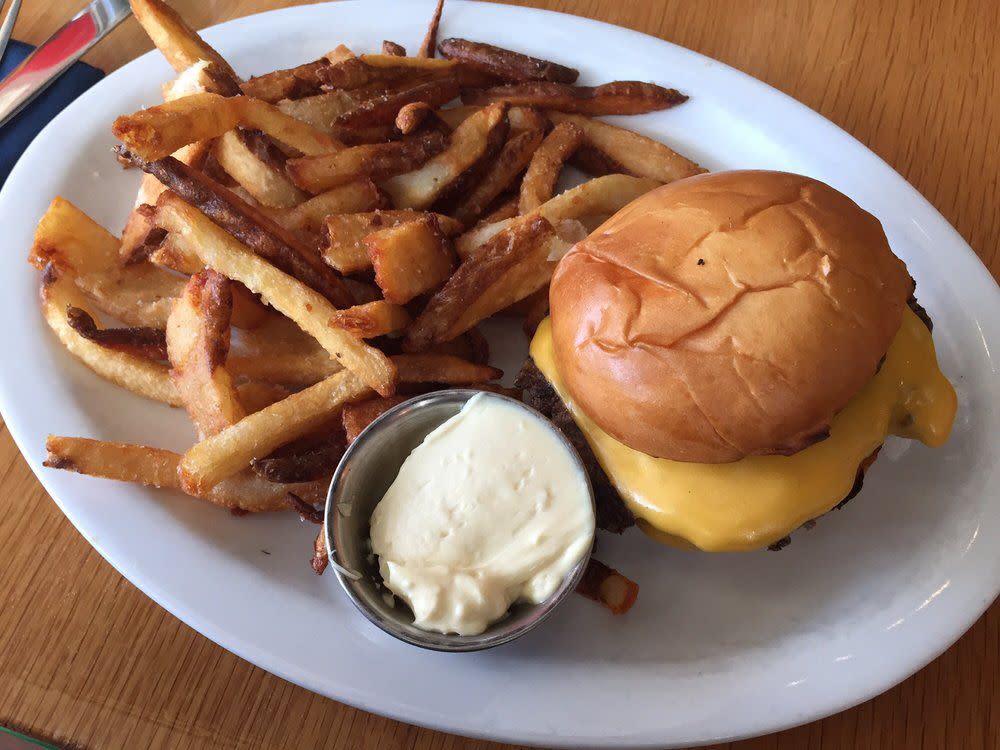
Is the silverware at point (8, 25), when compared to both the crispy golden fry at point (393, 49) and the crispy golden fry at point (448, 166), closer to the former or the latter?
the crispy golden fry at point (393, 49)

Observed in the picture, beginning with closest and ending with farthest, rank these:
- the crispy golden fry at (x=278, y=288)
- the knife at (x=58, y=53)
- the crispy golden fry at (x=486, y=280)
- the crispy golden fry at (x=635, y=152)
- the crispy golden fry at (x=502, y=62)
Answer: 1. the crispy golden fry at (x=278, y=288)
2. the crispy golden fry at (x=486, y=280)
3. the crispy golden fry at (x=635, y=152)
4. the crispy golden fry at (x=502, y=62)
5. the knife at (x=58, y=53)

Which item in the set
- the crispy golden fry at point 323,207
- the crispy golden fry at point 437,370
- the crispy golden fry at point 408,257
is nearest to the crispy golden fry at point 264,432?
the crispy golden fry at point 437,370

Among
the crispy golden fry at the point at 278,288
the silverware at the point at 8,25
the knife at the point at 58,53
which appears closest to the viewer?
the crispy golden fry at the point at 278,288

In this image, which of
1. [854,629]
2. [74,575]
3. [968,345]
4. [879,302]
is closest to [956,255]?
[968,345]

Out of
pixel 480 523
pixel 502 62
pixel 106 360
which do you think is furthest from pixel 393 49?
pixel 480 523

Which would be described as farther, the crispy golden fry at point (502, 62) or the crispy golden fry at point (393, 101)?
the crispy golden fry at point (502, 62)

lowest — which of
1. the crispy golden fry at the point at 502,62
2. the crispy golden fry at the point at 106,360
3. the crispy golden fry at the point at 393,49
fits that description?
the crispy golden fry at the point at 106,360
